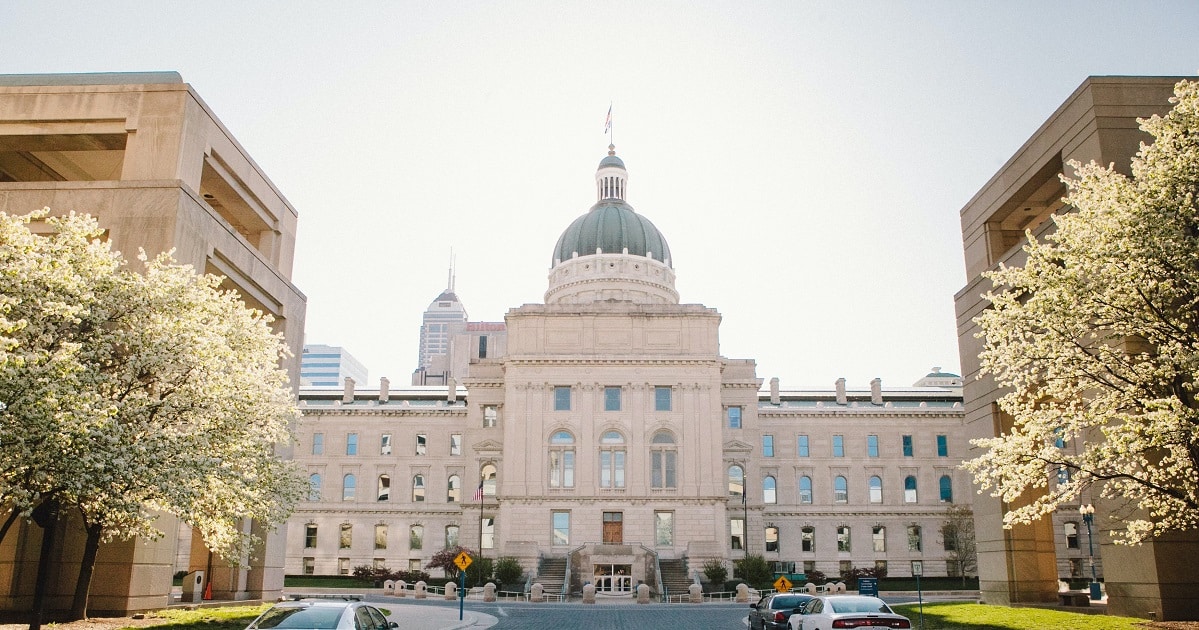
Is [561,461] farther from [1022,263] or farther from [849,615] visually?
[849,615]

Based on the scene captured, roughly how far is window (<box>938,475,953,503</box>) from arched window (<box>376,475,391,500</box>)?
4964 cm

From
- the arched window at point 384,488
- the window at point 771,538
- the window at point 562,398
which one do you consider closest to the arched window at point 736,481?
the window at point 771,538

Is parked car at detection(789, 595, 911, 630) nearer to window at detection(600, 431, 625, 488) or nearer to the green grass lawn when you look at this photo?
the green grass lawn

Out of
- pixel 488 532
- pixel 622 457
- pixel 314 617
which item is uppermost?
pixel 622 457

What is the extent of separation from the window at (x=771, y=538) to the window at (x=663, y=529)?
15.8m

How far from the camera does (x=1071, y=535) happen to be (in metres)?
80.4

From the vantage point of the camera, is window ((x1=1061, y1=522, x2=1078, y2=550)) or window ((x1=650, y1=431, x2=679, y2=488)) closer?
window ((x1=650, y1=431, x2=679, y2=488))

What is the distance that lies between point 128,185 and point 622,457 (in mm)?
47739

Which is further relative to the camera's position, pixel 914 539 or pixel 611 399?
pixel 914 539

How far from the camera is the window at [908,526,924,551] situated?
8450cm

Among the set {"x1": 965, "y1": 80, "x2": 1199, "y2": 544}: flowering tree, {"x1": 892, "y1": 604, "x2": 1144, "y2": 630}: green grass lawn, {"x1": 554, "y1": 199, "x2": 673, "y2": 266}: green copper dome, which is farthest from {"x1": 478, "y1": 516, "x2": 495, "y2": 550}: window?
{"x1": 965, "y1": 80, "x2": 1199, "y2": 544}: flowering tree

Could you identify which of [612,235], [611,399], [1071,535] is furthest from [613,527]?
[612,235]

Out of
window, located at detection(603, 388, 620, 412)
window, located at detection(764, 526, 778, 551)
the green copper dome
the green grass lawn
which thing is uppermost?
the green copper dome

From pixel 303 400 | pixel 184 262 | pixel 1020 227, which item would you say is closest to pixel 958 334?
pixel 1020 227
